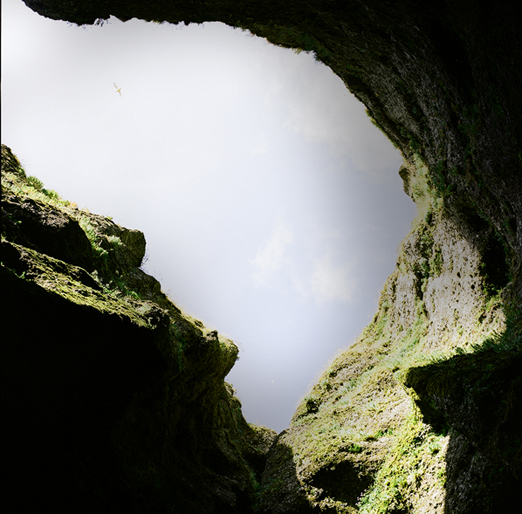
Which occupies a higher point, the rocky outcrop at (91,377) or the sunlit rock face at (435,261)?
the sunlit rock face at (435,261)

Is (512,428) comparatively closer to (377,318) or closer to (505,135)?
(505,135)

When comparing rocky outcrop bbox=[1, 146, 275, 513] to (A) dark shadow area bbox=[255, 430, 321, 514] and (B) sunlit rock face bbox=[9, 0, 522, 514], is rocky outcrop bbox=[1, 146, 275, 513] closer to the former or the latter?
(B) sunlit rock face bbox=[9, 0, 522, 514]

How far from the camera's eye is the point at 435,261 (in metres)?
14.8

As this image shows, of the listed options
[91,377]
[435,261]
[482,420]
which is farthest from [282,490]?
[435,261]

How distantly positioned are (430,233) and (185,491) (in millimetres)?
13383

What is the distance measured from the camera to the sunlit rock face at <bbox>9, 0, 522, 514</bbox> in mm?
5961

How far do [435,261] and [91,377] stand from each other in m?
14.0

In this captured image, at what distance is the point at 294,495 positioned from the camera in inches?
414

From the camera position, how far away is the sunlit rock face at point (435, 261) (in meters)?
5.96

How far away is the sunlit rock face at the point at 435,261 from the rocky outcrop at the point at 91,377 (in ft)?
1.09

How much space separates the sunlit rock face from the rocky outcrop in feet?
1.09

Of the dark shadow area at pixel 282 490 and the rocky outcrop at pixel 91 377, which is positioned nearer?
the rocky outcrop at pixel 91 377

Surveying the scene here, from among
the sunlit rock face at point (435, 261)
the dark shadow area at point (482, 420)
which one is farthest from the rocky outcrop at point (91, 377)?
the dark shadow area at point (482, 420)

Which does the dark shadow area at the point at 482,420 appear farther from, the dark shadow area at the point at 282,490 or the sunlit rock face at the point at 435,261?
the dark shadow area at the point at 282,490
